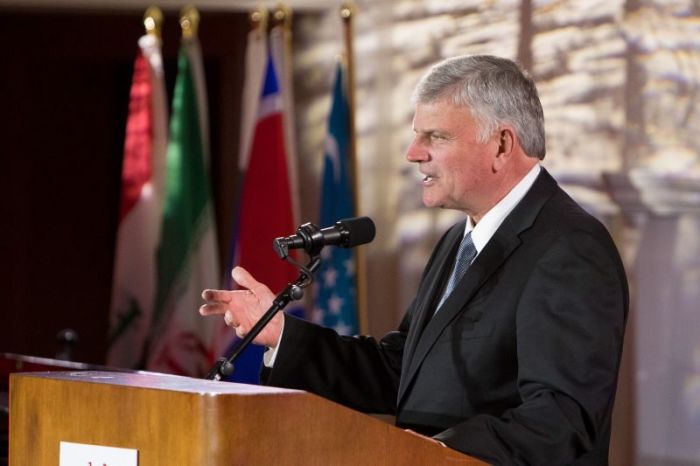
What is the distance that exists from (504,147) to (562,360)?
0.59 metres

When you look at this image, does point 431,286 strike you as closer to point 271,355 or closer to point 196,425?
point 271,355

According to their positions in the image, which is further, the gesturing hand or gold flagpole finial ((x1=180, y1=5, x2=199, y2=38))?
gold flagpole finial ((x1=180, y1=5, x2=199, y2=38))

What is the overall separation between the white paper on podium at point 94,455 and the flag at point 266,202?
3.88 meters

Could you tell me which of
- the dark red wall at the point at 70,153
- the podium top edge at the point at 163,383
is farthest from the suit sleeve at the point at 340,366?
the dark red wall at the point at 70,153

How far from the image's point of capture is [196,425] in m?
1.74

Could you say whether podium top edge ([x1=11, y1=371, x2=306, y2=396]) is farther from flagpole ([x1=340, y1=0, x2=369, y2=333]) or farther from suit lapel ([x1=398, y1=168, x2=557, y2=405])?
flagpole ([x1=340, y1=0, x2=369, y2=333])

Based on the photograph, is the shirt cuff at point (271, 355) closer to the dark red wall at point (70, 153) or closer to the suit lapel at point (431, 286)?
the suit lapel at point (431, 286)

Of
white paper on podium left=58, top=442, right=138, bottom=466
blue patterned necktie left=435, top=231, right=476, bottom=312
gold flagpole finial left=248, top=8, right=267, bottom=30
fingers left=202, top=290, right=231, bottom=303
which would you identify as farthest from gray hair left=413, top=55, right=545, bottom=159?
gold flagpole finial left=248, top=8, right=267, bottom=30

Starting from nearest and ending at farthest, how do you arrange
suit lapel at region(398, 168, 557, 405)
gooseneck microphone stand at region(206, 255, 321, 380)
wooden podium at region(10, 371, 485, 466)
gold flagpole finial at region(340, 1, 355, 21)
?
wooden podium at region(10, 371, 485, 466) → gooseneck microphone stand at region(206, 255, 321, 380) → suit lapel at region(398, 168, 557, 405) → gold flagpole finial at region(340, 1, 355, 21)

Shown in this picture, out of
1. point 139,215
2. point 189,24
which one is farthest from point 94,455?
point 189,24

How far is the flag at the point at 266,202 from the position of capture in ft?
19.2

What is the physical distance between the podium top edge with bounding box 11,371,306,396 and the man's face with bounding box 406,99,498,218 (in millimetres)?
877

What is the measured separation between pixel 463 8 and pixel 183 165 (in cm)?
164

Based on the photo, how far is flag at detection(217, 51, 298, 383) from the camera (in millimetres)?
5840
